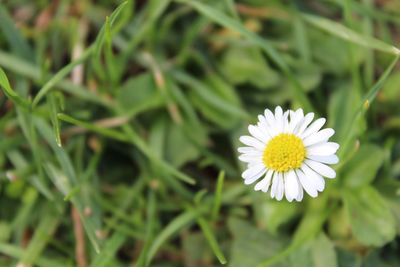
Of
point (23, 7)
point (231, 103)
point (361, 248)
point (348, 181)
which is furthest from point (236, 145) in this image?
point (23, 7)

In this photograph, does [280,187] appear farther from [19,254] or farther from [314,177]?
[19,254]

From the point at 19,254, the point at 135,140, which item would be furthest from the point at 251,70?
the point at 19,254

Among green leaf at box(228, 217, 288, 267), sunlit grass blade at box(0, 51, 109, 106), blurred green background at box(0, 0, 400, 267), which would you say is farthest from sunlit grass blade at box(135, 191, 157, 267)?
sunlit grass blade at box(0, 51, 109, 106)

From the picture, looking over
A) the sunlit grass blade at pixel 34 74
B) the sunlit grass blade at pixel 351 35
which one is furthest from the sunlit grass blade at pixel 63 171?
the sunlit grass blade at pixel 351 35

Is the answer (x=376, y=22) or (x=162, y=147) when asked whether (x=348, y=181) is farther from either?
(x=376, y=22)

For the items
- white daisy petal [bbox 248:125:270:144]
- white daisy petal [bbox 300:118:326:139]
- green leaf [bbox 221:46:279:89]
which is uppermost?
green leaf [bbox 221:46:279:89]

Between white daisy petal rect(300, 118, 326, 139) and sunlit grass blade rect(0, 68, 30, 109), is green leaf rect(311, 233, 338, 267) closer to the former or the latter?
white daisy petal rect(300, 118, 326, 139)
